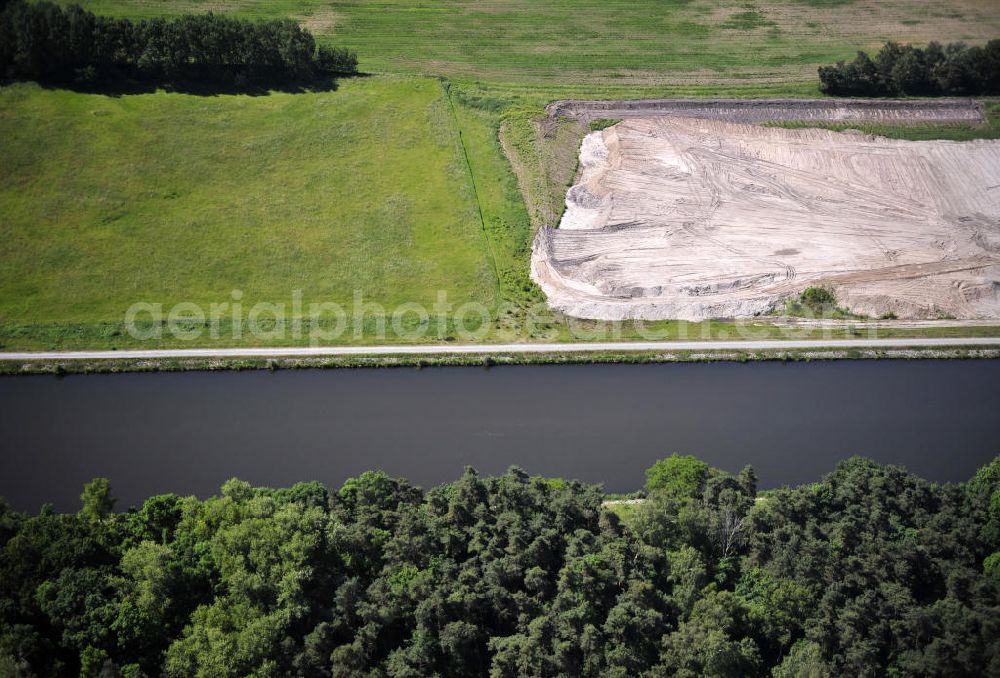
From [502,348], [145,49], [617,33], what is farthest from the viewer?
[617,33]

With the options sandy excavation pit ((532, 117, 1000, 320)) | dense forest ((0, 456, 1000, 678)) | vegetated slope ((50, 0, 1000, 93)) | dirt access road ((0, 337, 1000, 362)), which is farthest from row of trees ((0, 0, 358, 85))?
dense forest ((0, 456, 1000, 678))

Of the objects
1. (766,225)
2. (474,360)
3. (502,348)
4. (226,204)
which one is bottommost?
(474,360)

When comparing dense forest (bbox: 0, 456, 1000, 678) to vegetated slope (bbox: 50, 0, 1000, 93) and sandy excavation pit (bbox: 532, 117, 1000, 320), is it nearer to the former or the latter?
sandy excavation pit (bbox: 532, 117, 1000, 320)

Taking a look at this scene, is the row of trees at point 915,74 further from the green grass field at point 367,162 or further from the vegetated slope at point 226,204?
the vegetated slope at point 226,204

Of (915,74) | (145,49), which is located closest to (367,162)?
(145,49)

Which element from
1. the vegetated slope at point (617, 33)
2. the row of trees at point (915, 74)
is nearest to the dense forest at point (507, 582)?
the row of trees at point (915, 74)

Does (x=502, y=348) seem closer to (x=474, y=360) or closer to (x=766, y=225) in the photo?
(x=474, y=360)

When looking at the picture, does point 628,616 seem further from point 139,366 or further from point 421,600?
point 139,366
